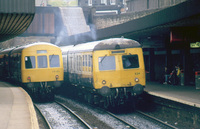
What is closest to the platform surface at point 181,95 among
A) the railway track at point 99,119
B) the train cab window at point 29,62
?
the railway track at point 99,119

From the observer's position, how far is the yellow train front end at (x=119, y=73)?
14320mm

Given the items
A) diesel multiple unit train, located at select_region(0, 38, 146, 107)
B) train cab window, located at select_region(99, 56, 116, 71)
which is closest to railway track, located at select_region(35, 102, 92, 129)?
diesel multiple unit train, located at select_region(0, 38, 146, 107)

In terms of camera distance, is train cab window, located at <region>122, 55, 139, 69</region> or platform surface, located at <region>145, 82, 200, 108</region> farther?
train cab window, located at <region>122, 55, 139, 69</region>

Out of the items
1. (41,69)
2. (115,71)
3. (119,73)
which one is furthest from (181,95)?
(41,69)

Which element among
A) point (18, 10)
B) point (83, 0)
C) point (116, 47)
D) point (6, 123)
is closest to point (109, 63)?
point (116, 47)

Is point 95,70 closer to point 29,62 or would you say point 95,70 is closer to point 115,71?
A: point 115,71

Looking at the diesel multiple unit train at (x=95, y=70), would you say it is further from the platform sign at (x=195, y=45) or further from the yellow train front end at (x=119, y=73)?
the platform sign at (x=195, y=45)

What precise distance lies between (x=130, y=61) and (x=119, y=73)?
0.77 meters

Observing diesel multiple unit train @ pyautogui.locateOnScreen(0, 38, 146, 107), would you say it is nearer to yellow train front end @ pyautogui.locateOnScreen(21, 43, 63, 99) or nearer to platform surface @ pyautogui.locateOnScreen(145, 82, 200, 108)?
yellow train front end @ pyautogui.locateOnScreen(21, 43, 63, 99)

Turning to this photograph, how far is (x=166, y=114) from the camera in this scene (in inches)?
544

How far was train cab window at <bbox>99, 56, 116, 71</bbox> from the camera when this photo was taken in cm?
1448

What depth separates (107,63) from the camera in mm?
14578

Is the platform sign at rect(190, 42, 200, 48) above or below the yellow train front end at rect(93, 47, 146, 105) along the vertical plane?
above

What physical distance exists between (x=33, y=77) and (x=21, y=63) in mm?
955
